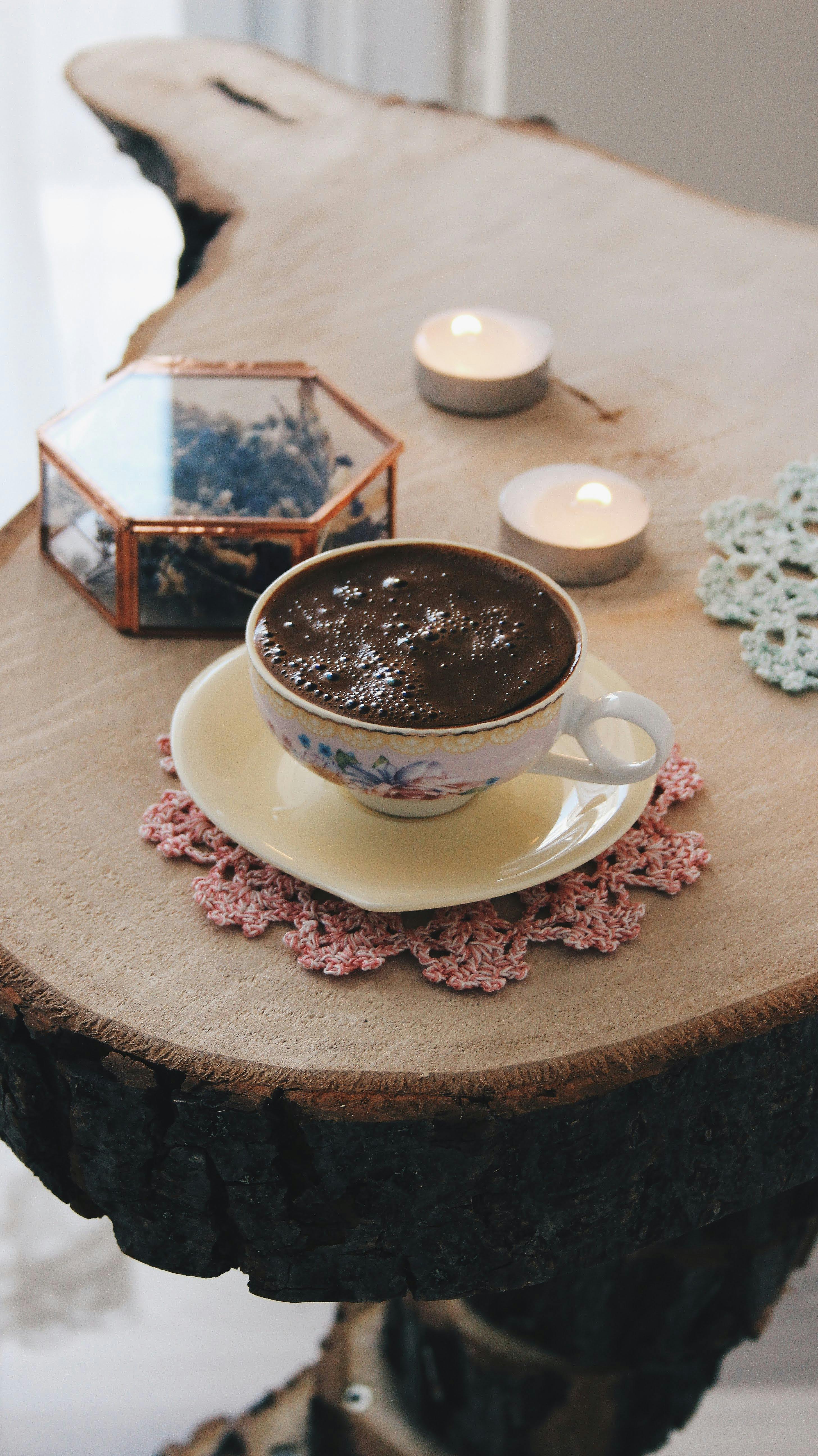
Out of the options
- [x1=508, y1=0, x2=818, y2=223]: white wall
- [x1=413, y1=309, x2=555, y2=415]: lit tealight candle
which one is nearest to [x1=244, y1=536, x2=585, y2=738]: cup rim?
[x1=413, y1=309, x2=555, y2=415]: lit tealight candle

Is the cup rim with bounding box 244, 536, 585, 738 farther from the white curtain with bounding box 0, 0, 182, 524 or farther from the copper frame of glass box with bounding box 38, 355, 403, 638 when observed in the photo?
the white curtain with bounding box 0, 0, 182, 524

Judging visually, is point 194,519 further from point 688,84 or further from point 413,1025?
point 688,84

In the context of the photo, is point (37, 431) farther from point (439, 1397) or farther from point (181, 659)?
point (439, 1397)

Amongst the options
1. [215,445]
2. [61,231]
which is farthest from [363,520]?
[61,231]

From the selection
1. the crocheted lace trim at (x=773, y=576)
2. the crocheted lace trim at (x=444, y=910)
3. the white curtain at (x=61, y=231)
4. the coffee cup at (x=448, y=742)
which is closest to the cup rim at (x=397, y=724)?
the coffee cup at (x=448, y=742)

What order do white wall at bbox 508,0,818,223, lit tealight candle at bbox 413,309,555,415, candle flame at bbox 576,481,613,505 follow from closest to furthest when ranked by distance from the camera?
candle flame at bbox 576,481,613,505 → lit tealight candle at bbox 413,309,555,415 → white wall at bbox 508,0,818,223

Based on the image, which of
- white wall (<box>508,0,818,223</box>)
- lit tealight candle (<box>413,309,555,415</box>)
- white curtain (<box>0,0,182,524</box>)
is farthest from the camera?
white wall (<box>508,0,818,223</box>)

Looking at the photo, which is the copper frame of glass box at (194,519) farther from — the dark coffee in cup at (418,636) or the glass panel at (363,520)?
the dark coffee in cup at (418,636)
